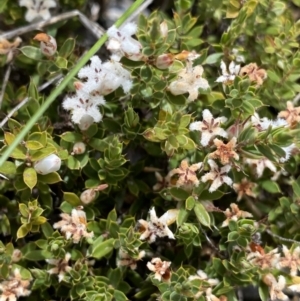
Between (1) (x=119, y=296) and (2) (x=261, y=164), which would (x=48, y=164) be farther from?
(2) (x=261, y=164)

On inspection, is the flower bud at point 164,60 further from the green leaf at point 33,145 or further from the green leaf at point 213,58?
the green leaf at point 33,145

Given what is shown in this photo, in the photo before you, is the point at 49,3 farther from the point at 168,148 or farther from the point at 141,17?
the point at 168,148

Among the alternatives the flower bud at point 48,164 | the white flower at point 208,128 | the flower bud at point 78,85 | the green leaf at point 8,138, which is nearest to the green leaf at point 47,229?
the flower bud at point 48,164

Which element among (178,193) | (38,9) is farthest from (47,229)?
(38,9)

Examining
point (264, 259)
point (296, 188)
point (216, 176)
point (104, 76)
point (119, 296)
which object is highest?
point (104, 76)

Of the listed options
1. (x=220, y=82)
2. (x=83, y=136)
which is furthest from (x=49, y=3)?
(x=220, y=82)

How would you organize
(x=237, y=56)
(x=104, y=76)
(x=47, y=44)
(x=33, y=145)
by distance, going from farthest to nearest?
1. (x=237, y=56)
2. (x=47, y=44)
3. (x=104, y=76)
4. (x=33, y=145)

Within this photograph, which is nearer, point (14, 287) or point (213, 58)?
point (14, 287)
